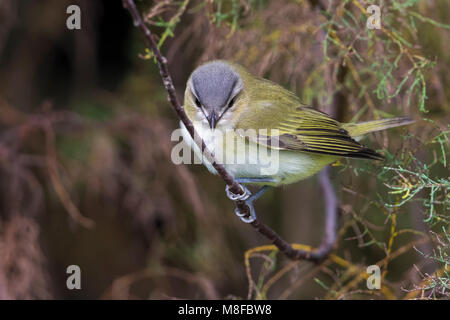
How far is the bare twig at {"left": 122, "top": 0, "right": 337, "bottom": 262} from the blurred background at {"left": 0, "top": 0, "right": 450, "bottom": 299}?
0.33 ft

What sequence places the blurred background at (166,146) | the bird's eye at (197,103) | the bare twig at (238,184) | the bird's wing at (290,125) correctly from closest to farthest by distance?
the bare twig at (238,184)
the bird's eye at (197,103)
the bird's wing at (290,125)
the blurred background at (166,146)

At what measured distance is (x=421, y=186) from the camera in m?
1.97

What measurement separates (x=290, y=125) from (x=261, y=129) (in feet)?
0.68

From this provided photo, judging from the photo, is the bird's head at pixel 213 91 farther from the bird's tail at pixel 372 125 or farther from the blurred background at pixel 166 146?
the bird's tail at pixel 372 125

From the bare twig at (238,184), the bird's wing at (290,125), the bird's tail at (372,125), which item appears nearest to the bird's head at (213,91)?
the bird's wing at (290,125)

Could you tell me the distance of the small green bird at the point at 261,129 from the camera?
8.21ft

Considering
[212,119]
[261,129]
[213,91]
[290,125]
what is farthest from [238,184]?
[290,125]

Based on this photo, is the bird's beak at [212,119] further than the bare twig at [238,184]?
Yes

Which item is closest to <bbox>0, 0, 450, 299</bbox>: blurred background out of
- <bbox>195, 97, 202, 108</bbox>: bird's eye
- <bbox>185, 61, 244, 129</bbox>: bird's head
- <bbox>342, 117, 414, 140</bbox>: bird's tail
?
<bbox>342, 117, 414, 140</bbox>: bird's tail

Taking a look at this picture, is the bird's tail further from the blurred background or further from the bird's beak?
the bird's beak

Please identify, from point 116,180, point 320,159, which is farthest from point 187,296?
point 320,159

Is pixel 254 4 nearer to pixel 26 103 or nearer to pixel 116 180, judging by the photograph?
pixel 116 180

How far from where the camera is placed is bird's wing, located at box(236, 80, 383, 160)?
105 inches

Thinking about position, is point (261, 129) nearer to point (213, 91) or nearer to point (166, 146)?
point (213, 91)
